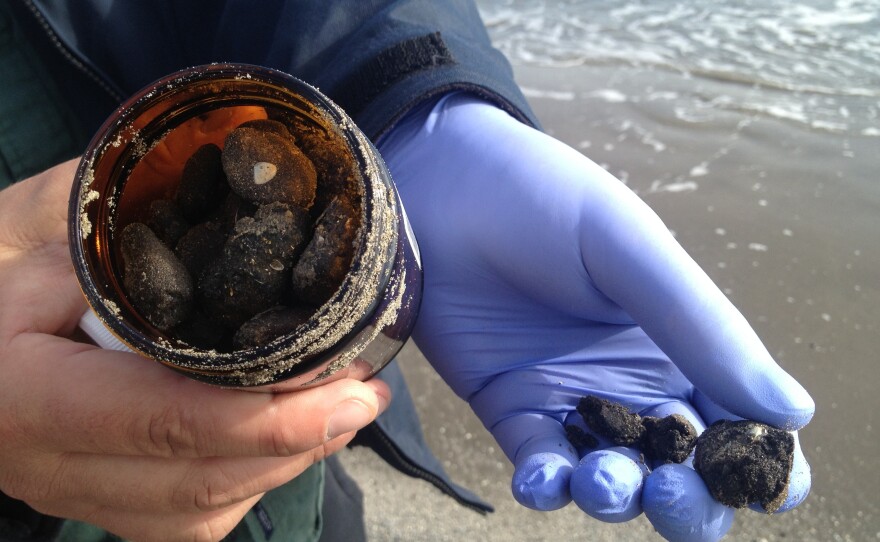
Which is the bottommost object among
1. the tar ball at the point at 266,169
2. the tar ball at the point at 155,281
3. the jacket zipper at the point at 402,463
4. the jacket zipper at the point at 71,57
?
the jacket zipper at the point at 402,463

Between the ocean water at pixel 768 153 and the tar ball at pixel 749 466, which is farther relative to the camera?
the ocean water at pixel 768 153

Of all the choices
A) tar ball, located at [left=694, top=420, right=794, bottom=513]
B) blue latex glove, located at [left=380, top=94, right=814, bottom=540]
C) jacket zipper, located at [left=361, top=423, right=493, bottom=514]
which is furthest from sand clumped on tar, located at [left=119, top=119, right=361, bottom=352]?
jacket zipper, located at [left=361, top=423, right=493, bottom=514]

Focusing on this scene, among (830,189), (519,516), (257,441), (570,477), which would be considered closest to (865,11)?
(830,189)

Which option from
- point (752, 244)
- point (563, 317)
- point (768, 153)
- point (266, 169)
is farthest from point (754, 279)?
point (266, 169)

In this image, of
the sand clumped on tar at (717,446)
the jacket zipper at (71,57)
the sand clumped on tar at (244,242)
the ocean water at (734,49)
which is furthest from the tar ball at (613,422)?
the ocean water at (734,49)

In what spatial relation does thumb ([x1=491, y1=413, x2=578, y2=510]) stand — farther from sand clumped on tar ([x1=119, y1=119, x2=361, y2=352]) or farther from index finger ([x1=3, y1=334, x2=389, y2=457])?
sand clumped on tar ([x1=119, y1=119, x2=361, y2=352])

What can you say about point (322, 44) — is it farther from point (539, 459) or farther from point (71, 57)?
point (539, 459)

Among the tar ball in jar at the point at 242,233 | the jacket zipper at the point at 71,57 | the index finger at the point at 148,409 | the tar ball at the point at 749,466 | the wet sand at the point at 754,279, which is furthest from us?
the wet sand at the point at 754,279

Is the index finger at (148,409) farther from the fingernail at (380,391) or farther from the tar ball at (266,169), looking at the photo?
the tar ball at (266,169)
